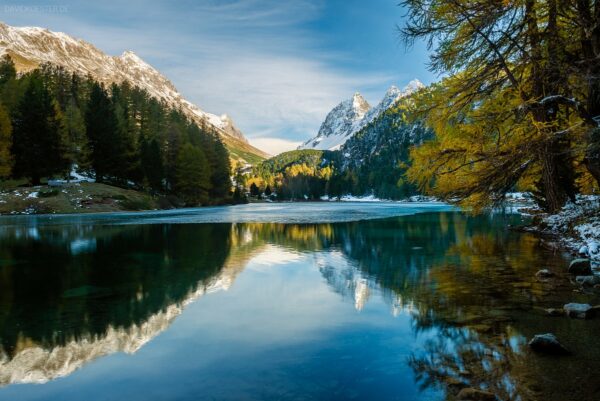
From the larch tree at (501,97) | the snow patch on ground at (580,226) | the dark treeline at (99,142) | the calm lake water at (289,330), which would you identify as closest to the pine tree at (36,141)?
the dark treeline at (99,142)

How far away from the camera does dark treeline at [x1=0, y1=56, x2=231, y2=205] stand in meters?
57.7

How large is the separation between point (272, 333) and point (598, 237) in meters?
14.0

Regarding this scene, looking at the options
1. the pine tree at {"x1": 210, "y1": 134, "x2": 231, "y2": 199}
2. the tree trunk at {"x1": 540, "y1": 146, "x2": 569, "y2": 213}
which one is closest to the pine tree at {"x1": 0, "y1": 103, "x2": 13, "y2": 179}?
the pine tree at {"x1": 210, "y1": 134, "x2": 231, "y2": 199}

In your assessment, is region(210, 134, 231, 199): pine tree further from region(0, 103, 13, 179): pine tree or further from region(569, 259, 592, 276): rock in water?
region(569, 259, 592, 276): rock in water

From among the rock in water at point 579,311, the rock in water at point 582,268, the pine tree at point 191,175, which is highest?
the pine tree at point 191,175

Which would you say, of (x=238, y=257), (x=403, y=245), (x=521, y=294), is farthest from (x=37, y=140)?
(x=521, y=294)

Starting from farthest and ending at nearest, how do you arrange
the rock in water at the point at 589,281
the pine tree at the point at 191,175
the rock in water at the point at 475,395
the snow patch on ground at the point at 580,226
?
the pine tree at the point at 191,175 → the snow patch on ground at the point at 580,226 → the rock in water at the point at 589,281 → the rock in water at the point at 475,395

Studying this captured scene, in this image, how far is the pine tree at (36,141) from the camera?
5694 cm

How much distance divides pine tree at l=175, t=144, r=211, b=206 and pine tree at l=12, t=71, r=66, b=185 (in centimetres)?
2422

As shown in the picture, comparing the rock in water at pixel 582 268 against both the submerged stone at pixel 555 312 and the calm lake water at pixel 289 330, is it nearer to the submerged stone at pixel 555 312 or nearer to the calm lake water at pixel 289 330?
the calm lake water at pixel 289 330

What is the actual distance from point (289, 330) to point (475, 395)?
13.5ft

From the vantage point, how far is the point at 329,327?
852cm

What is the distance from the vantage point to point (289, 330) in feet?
27.6

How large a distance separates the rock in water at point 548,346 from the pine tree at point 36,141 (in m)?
65.5
